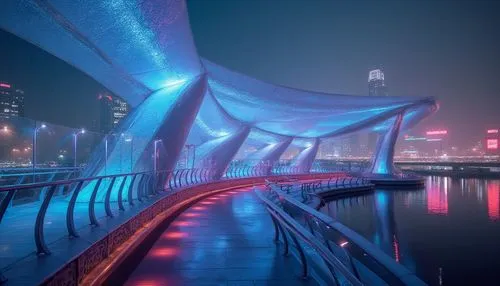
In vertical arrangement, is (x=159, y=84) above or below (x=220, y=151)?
above

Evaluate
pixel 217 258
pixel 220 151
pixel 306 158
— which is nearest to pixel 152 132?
pixel 217 258

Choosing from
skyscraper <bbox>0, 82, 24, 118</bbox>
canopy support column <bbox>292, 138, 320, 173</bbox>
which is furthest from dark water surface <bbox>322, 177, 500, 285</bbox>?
canopy support column <bbox>292, 138, 320, 173</bbox>

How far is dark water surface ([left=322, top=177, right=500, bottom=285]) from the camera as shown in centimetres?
699

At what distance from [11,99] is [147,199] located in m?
6.76

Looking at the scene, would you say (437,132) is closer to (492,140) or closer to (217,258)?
(492,140)

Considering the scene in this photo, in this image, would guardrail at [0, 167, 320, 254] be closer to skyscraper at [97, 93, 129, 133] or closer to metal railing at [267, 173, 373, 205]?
metal railing at [267, 173, 373, 205]

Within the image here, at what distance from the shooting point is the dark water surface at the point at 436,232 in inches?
275

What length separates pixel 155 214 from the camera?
7.45 metres

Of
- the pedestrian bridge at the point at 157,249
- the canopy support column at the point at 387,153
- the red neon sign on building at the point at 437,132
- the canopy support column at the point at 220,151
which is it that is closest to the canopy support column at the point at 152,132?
the pedestrian bridge at the point at 157,249

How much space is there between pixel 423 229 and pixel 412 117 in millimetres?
21339

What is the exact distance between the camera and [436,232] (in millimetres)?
10453

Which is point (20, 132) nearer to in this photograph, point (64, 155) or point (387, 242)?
point (64, 155)

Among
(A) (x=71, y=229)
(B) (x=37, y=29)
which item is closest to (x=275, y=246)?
(A) (x=71, y=229)

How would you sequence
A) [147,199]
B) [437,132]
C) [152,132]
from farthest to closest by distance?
[437,132], [152,132], [147,199]
